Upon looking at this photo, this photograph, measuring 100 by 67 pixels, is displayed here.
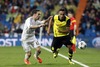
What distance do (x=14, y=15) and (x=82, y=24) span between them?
196 inches

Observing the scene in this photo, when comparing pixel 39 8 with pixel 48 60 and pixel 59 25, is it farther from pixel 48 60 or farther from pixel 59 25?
pixel 59 25

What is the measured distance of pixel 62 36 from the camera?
15523mm

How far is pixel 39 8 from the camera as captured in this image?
99.2ft

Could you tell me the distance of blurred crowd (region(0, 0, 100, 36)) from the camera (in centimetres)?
2847

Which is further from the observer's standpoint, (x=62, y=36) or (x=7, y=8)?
(x=7, y=8)

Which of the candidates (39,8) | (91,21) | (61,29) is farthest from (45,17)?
(61,29)

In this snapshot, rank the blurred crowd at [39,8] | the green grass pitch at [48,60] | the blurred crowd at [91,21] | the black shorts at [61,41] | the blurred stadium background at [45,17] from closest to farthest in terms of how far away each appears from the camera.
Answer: the green grass pitch at [48,60]
the black shorts at [61,41]
the blurred stadium background at [45,17]
the blurred crowd at [39,8]
the blurred crowd at [91,21]

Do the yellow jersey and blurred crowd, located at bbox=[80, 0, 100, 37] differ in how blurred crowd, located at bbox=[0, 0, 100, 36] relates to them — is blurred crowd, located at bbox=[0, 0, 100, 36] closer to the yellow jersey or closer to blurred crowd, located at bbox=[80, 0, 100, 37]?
blurred crowd, located at bbox=[80, 0, 100, 37]

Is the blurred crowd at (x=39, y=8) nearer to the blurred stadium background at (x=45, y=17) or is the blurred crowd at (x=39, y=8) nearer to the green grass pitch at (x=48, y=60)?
the blurred stadium background at (x=45, y=17)

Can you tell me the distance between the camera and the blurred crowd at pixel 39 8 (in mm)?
28469

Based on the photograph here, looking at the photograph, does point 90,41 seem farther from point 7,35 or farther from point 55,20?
point 55,20

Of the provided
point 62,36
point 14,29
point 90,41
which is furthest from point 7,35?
point 62,36

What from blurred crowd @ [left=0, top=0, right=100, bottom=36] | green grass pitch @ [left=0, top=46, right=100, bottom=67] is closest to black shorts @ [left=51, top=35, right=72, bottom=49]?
green grass pitch @ [left=0, top=46, right=100, bottom=67]

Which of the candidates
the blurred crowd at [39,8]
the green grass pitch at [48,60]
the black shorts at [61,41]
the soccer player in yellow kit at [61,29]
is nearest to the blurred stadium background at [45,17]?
the blurred crowd at [39,8]
